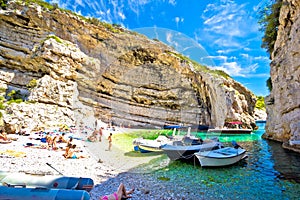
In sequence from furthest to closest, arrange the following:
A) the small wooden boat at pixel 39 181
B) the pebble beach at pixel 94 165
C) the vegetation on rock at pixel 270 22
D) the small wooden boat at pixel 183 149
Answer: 1. the vegetation on rock at pixel 270 22
2. the small wooden boat at pixel 183 149
3. the pebble beach at pixel 94 165
4. the small wooden boat at pixel 39 181

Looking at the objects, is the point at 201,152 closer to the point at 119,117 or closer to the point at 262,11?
the point at 119,117

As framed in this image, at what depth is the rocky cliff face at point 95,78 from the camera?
18.2 feet

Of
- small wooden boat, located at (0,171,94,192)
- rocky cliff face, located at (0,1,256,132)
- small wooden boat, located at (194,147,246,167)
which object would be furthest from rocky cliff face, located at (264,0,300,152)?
small wooden boat, located at (0,171,94,192)

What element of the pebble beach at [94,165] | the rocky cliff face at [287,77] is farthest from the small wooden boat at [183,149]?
the rocky cliff face at [287,77]

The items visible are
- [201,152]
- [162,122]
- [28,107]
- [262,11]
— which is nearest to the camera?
[162,122]

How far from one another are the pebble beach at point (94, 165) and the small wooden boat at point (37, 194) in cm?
130

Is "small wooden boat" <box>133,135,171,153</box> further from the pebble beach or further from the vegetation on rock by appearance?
the vegetation on rock

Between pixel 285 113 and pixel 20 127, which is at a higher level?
pixel 285 113

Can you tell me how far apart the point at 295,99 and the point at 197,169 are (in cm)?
865

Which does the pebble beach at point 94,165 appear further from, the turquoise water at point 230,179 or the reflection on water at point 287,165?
the reflection on water at point 287,165

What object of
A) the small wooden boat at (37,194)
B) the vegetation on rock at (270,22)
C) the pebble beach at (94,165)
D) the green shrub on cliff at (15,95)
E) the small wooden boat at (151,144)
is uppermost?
the vegetation on rock at (270,22)

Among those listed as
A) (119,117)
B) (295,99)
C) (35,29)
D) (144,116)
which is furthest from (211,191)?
(35,29)

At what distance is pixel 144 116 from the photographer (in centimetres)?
566

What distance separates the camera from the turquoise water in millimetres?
5562
